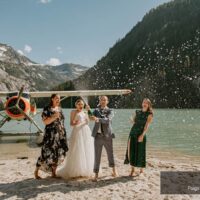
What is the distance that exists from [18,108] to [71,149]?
38.8ft

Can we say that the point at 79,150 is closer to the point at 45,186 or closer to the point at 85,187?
the point at 85,187

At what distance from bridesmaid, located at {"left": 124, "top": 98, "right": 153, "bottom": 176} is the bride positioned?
95 cm

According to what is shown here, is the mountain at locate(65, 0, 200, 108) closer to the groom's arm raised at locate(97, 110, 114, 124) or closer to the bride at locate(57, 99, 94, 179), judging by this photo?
the groom's arm raised at locate(97, 110, 114, 124)

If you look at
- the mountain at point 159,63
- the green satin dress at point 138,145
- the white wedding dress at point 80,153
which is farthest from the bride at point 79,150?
the mountain at point 159,63

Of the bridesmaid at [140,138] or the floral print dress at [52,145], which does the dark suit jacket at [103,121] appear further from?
the floral print dress at [52,145]

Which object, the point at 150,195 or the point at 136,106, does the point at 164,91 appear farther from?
the point at 150,195

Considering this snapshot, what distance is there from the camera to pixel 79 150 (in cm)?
747

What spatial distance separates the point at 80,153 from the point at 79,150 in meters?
0.07

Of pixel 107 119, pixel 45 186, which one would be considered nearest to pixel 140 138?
pixel 107 119

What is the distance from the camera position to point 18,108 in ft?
61.2

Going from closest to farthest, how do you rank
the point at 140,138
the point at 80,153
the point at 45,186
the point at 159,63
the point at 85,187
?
the point at 85,187, the point at 45,186, the point at 80,153, the point at 140,138, the point at 159,63

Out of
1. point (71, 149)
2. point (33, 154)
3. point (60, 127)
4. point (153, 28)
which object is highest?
point (153, 28)

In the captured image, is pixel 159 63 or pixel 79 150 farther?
pixel 159 63

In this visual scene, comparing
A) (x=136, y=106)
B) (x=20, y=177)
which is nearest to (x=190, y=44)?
(x=136, y=106)
